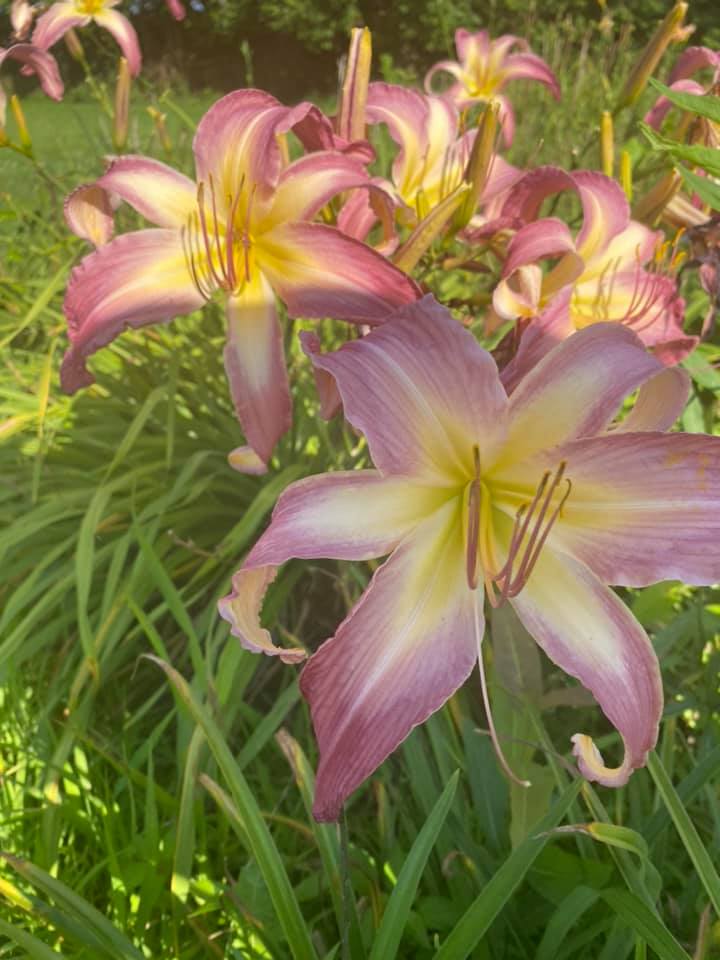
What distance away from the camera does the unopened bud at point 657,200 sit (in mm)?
990

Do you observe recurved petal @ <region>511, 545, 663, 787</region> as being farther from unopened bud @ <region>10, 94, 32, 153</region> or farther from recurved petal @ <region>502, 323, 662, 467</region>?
unopened bud @ <region>10, 94, 32, 153</region>

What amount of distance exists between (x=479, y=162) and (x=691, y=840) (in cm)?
73

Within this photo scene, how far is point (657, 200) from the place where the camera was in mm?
1016

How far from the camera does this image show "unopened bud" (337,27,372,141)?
91 cm

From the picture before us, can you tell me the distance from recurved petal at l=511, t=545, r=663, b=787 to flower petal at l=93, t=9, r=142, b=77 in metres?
1.37

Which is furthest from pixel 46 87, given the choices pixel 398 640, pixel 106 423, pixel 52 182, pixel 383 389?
pixel 398 640

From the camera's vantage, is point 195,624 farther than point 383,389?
Yes

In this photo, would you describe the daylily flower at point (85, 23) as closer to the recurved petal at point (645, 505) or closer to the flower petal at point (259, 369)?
the flower petal at point (259, 369)

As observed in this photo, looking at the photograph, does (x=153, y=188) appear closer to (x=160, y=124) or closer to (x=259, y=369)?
(x=259, y=369)

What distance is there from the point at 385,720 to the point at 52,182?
145 centimetres

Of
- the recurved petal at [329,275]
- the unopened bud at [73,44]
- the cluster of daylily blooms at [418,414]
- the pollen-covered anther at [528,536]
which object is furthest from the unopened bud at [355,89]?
the unopened bud at [73,44]

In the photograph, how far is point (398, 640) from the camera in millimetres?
681

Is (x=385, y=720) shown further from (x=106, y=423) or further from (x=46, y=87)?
(x=106, y=423)

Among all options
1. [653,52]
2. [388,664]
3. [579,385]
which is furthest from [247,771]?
[653,52]
